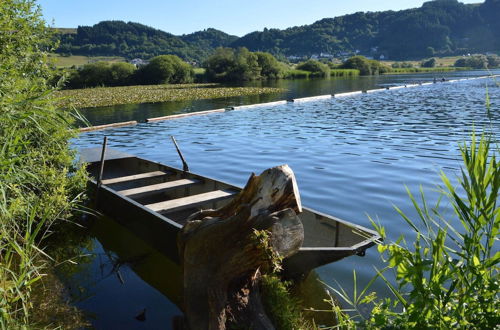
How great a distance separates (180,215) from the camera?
8.17m

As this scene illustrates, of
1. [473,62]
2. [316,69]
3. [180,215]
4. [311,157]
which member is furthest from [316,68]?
[180,215]

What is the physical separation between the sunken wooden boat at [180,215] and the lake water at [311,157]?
543 mm

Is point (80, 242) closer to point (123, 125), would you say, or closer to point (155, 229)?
point (155, 229)

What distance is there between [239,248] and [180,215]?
4.22 meters

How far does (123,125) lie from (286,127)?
1042cm

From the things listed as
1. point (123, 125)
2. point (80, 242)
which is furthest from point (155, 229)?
point (123, 125)

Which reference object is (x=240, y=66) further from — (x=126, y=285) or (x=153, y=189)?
(x=126, y=285)

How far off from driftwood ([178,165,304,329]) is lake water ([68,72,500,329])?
1494mm

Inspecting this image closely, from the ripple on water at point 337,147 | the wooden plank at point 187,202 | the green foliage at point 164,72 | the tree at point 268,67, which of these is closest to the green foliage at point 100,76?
the green foliage at point 164,72

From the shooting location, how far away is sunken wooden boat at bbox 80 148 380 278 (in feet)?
17.8

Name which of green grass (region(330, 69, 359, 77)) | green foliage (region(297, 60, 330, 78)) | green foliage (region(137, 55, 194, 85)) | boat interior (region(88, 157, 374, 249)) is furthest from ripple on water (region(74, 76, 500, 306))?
green grass (region(330, 69, 359, 77))

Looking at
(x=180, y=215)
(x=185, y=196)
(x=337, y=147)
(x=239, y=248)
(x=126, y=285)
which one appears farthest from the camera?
(x=337, y=147)

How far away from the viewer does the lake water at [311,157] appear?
6.40m

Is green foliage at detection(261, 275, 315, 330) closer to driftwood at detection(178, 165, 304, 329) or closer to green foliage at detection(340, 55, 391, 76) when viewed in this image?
driftwood at detection(178, 165, 304, 329)
